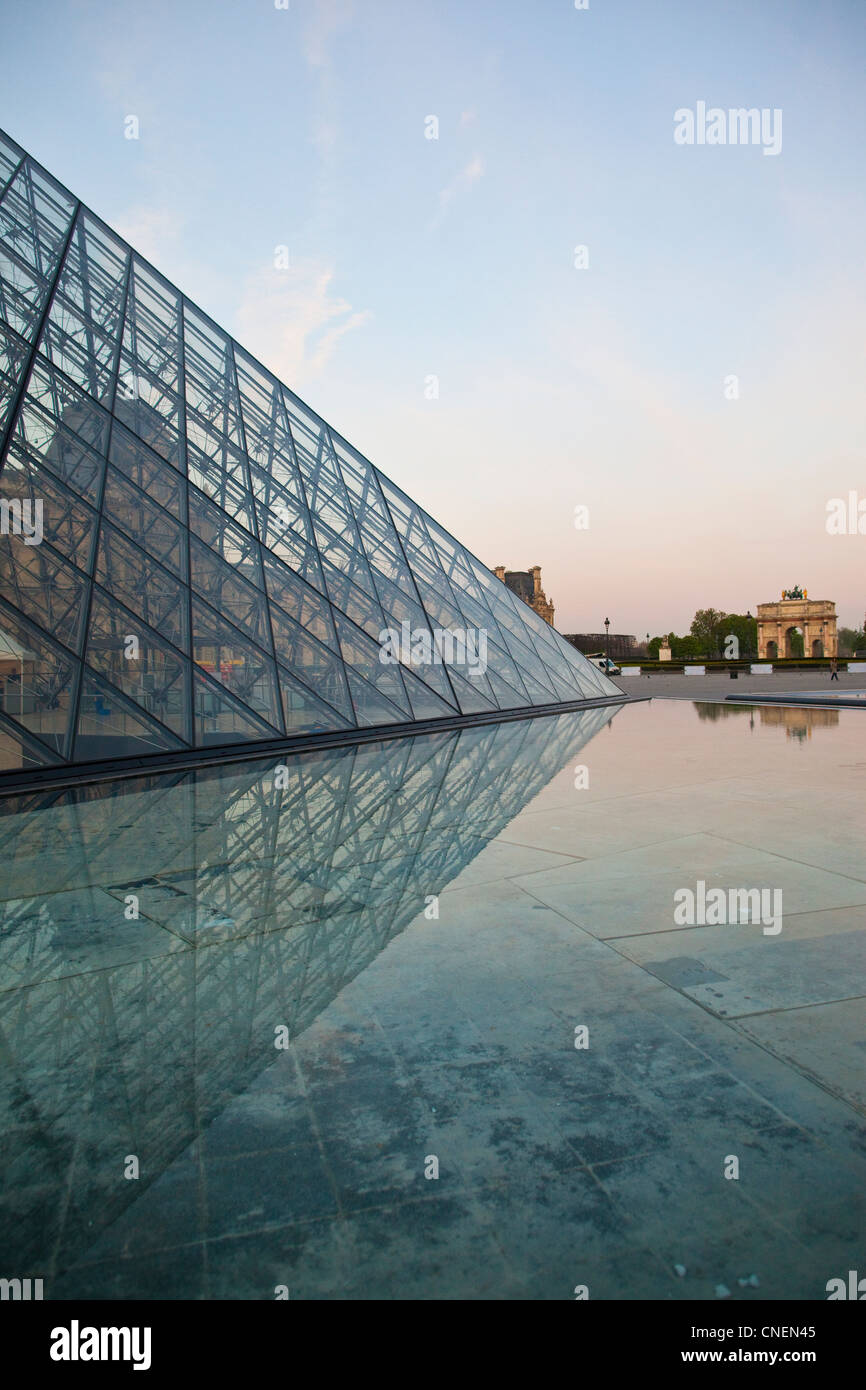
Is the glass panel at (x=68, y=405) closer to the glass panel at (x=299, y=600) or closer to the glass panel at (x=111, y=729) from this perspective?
the glass panel at (x=299, y=600)

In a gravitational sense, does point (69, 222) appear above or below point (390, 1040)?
above

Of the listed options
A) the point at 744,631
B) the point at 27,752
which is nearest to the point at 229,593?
the point at 27,752

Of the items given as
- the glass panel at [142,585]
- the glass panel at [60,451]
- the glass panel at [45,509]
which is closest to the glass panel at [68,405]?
the glass panel at [60,451]

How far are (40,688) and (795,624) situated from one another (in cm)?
13859

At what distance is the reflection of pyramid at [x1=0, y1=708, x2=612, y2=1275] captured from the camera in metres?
2.82

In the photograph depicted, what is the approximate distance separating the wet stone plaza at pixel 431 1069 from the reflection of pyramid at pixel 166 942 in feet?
0.07

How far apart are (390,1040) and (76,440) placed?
50.7ft

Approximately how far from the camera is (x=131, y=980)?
4289 mm

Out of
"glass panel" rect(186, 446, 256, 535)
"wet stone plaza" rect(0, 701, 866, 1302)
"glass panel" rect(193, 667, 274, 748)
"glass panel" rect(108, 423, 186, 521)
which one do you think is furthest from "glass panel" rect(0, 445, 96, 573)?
"wet stone plaza" rect(0, 701, 866, 1302)

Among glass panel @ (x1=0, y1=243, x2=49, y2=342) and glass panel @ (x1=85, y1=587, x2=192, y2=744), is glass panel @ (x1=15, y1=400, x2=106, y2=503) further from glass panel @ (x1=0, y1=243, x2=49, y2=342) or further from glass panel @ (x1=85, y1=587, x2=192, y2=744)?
glass panel @ (x1=85, y1=587, x2=192, y2=744)

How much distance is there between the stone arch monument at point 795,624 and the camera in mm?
129000

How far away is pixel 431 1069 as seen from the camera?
3.30 metres
